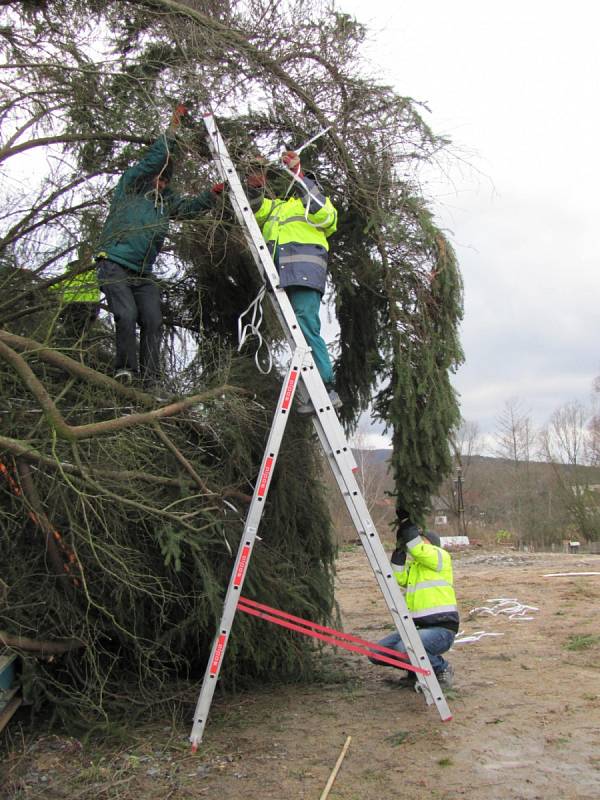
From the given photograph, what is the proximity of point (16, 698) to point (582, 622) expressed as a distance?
19.1 ft

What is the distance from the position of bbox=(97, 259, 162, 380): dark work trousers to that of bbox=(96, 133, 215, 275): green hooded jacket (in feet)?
0.29

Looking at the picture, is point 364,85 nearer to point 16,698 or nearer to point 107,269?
point 107,269

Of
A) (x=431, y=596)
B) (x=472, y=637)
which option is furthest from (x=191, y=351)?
(x=472, y=637)

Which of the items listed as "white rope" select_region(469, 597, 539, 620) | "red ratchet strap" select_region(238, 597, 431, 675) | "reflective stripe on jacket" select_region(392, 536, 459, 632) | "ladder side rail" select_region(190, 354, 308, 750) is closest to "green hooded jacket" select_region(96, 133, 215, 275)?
"ladder side rail" select_region(190, 354, 308, 750)

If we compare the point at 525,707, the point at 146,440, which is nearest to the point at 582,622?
the point at 525,707

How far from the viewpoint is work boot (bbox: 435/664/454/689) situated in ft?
18.3

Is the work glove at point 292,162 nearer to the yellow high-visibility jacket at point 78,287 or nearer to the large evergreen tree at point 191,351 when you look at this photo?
the large evergreen tree at point 191,351

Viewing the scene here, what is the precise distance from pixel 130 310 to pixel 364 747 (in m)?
2.89

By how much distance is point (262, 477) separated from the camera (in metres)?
4.26

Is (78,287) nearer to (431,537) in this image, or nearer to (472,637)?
(431,537)

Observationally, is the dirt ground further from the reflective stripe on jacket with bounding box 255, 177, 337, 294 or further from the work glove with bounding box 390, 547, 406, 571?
the reflective stripe on jacket with bounding box 255, 177, 337, 294

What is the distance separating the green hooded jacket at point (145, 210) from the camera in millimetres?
4359

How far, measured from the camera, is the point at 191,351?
5.32 meters

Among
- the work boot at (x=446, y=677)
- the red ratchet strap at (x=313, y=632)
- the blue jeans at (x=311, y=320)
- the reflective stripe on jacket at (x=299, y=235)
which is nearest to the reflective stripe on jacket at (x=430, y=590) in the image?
the work boot at (x=446, y=677)
